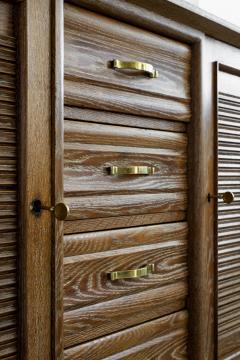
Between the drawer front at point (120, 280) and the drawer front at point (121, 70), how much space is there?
8.6 inches

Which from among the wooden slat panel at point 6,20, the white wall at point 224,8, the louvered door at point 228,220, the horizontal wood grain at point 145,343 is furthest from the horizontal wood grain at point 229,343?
the white wall at point 224,8

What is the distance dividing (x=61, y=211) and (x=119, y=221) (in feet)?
0.62

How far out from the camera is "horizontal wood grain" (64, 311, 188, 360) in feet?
2.53

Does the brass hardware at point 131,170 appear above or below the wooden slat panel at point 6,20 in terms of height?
below

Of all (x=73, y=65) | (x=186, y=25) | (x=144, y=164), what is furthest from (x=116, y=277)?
(x=186, y=25)

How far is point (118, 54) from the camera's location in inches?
32.4

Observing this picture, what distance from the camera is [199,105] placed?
0.97 metres

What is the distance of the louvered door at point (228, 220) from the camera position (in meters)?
1.05

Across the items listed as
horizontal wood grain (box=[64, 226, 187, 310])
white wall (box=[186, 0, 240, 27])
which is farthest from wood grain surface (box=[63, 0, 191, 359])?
white wall (box=[186, 0, 240, 27])

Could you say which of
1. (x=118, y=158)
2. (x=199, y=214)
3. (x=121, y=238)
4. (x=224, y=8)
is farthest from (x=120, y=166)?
(x=224, y=8)

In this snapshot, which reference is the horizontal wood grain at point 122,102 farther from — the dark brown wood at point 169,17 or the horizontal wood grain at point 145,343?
the horizontal wood grain at point 145,343

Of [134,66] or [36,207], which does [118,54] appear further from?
[36,207]

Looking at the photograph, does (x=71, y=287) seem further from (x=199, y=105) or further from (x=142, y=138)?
(x=199, y=105)

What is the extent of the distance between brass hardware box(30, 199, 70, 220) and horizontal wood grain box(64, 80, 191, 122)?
6.5 inches
